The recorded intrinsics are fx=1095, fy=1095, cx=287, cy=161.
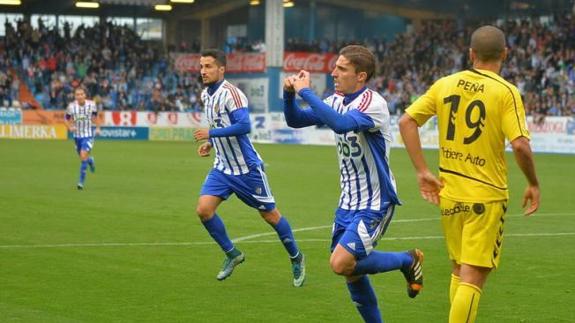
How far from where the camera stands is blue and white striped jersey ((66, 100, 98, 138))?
2484 centimetres

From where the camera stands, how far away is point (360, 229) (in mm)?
8039

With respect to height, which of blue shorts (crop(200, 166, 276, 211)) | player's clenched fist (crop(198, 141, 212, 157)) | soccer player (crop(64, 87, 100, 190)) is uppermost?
player's clenched fist (crop(198, 141, 212, 157))

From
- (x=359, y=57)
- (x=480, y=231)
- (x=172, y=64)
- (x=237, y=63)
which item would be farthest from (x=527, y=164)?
(x=172, y=64)

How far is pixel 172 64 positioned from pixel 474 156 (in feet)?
179

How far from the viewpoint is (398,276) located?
11.4 meters

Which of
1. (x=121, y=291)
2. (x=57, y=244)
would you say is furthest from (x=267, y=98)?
(x=121, y=291)

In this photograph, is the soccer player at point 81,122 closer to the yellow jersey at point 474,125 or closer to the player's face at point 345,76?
the player's face at point 345,76

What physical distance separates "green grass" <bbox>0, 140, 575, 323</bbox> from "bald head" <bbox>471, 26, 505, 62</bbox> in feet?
8.98

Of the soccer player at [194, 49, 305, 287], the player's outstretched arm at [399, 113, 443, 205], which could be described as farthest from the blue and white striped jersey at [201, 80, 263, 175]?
the player's outstretched arm at [399, 113, 443, 205]

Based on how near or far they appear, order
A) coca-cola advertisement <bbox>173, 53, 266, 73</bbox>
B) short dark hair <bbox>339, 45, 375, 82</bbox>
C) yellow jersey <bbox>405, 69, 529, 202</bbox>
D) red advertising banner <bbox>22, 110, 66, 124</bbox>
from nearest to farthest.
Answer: yellow jersey <bbox>405, 69, 529, 202</bbox> → short dark hair <bbox>339, 45, 375, 82</bbox> → red advertising banner <bbox>22, 110, 66, 124</bbox> → coca-cola advertisement <bbox>173, 53, 266, 73</bbox>

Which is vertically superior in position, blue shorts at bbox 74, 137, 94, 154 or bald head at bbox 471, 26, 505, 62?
bald head at bbox 471, 26, 505, 62

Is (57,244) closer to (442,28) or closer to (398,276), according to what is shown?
(398,276)

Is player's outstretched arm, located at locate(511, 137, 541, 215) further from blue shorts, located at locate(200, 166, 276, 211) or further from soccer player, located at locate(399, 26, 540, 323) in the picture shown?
blue shorts, located at locate(200, 166, 276, 211)

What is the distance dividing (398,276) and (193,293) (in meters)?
2.33
